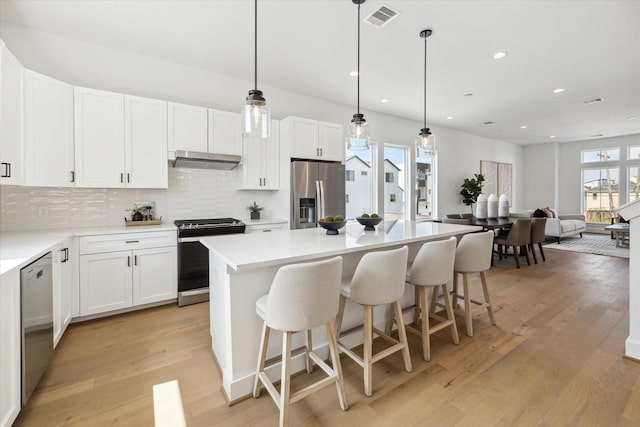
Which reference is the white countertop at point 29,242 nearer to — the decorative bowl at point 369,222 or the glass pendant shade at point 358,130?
the decorative bowl at point 369,222

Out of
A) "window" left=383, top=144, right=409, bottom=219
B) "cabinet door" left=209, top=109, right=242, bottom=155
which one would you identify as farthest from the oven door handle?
"window" left=383, top=144, right=409, bottom=219

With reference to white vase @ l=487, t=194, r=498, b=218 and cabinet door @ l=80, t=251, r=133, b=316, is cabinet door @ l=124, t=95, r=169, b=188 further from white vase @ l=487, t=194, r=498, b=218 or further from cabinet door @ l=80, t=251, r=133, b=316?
white vase @ l=487, t=194, r=498, b=218

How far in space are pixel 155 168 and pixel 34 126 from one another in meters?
1.03

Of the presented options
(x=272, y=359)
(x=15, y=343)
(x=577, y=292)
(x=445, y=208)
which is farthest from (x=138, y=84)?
(x=445, y=208)

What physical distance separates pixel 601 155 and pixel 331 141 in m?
9.75

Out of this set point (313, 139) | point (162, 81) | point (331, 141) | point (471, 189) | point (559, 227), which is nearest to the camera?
point (162, 81)

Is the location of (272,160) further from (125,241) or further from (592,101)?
(592,101)

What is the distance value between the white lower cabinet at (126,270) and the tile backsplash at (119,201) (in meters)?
0.61

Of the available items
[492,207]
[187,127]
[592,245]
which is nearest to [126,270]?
[187,127]

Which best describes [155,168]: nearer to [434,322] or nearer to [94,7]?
[94,7]

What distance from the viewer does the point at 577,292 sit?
3.77 metres

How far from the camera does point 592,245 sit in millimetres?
6934

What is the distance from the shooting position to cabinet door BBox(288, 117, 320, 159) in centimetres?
410

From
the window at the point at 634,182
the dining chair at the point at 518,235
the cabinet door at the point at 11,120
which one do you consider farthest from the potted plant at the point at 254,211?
the window at the point at 634,182
